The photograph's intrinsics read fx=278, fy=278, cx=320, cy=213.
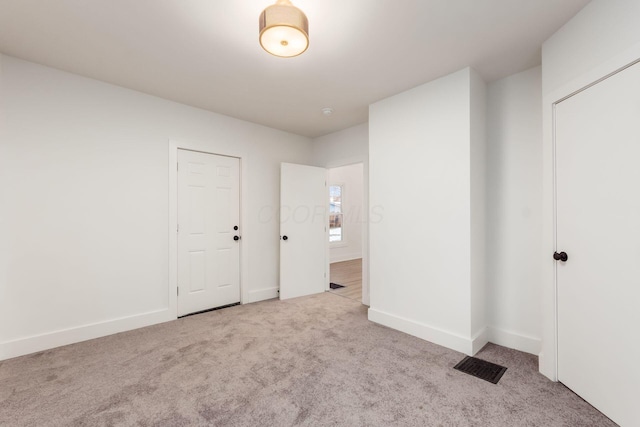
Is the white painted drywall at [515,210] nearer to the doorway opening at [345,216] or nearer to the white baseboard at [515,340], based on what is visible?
the white baseboard at [515,340]

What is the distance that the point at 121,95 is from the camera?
293cm

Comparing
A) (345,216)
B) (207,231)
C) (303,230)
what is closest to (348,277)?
(303,230)

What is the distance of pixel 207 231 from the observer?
3590 mm

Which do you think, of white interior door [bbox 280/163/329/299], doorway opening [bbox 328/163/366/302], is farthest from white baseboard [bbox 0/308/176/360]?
doorway opening [bbox 328/163/366/302]

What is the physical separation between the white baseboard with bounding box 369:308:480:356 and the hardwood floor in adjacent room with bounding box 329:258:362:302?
36.7 inches

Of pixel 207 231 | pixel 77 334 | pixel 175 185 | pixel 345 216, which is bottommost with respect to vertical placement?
pixel 77 334

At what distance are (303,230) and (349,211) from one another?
3.50m

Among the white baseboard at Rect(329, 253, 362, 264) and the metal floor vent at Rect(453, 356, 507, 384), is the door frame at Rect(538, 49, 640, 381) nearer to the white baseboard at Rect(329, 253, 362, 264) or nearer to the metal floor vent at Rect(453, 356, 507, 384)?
the metal floor vent at Rect(453, 356, 507, 384)

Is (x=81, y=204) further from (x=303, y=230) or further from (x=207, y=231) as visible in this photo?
(x=303, y=230)

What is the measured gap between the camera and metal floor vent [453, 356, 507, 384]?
6.84 ft

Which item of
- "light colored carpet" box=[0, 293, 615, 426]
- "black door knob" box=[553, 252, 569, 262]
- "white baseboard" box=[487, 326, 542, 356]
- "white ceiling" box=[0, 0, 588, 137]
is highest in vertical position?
"white ceiling" box=[0, 0, 588, 137]

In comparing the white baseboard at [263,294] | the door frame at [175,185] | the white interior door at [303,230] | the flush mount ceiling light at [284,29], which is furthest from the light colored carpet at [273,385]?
the flush mount ceiling light at [284,29]

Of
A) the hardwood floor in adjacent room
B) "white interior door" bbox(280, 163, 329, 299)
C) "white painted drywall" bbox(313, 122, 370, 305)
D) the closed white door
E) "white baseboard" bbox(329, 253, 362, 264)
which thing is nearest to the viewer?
the closed white door

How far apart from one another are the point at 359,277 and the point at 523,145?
3.66 metres
